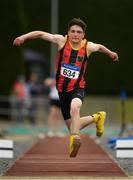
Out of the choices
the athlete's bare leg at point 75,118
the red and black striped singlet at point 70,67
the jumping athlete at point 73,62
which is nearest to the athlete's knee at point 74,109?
the athlete's bare leg at point 75,118

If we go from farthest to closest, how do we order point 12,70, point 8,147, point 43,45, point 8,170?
point 43,45
point 12,70
point 8,147
point 8,170

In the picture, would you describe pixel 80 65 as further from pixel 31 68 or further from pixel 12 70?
pixel 31 68

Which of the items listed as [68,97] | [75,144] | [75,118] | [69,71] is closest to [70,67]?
[69,71]

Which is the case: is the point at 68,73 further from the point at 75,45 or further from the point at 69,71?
the point at 75,45

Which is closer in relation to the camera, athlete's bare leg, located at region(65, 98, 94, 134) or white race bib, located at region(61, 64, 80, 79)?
athlete's bare leg, located at region(65, 98, 94, 134)

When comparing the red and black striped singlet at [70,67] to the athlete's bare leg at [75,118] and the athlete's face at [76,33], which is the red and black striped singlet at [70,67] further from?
the athlete's bare leg at [75,118]

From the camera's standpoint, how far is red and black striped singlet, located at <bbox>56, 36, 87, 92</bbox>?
996cm

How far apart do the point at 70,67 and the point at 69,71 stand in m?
0.06

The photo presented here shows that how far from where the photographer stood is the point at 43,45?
43844 mm

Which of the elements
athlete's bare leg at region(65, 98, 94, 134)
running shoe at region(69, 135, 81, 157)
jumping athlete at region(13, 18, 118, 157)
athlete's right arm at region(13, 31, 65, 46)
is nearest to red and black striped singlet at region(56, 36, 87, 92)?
jumping athlete at region(13, 18, 118, 157)

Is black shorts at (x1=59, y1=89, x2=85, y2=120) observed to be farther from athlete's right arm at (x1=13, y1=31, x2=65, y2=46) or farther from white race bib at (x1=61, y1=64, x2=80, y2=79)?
athlete's right arm at (x1=13, y1=31, x2=65, y2=46)

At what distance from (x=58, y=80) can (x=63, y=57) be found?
34cm

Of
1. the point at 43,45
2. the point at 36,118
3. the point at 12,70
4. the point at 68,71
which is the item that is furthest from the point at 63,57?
the point at 43,45

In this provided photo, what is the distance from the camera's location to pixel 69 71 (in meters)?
9.92
